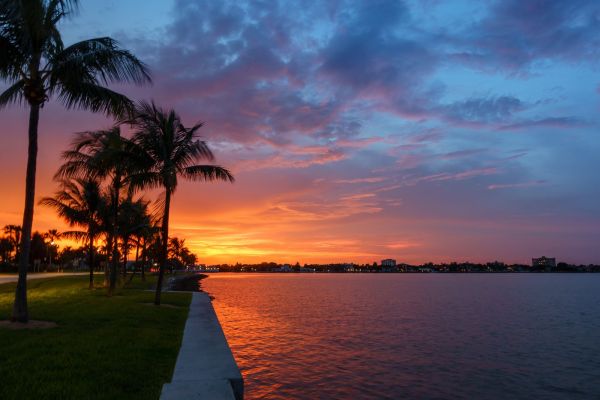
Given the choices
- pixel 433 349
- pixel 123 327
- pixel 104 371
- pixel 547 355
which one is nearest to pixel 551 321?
pixel 547 355

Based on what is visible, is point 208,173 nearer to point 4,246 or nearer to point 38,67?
point 38,67

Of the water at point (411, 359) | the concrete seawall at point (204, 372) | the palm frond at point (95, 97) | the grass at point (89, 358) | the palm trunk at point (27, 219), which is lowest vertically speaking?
the water at point (411, 359)

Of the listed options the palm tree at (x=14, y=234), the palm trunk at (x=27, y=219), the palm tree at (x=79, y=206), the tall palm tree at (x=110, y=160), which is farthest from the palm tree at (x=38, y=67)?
the palm tree at (x=14, y=234)

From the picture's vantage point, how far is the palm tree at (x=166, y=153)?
2175 cm

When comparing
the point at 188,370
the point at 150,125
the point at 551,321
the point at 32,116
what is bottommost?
the point at 551,321

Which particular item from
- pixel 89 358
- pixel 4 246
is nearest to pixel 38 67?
Answer: pixel 89 358

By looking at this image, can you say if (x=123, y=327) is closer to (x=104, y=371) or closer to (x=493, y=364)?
(x=104, y=371)

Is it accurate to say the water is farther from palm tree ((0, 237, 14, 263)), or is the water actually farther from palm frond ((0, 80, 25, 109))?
palm tree ((0, 237, 14, 263))

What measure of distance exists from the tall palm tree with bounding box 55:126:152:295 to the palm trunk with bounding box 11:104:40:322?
585 centimetres

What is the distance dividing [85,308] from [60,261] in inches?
5731

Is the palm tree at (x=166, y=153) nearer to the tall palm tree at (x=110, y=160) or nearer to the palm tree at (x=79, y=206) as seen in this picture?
the tall palm tree at (x=110, y=160)

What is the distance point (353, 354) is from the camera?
1736 centimetres

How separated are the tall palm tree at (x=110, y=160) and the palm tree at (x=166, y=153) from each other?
1.77ft

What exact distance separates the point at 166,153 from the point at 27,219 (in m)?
8.66
